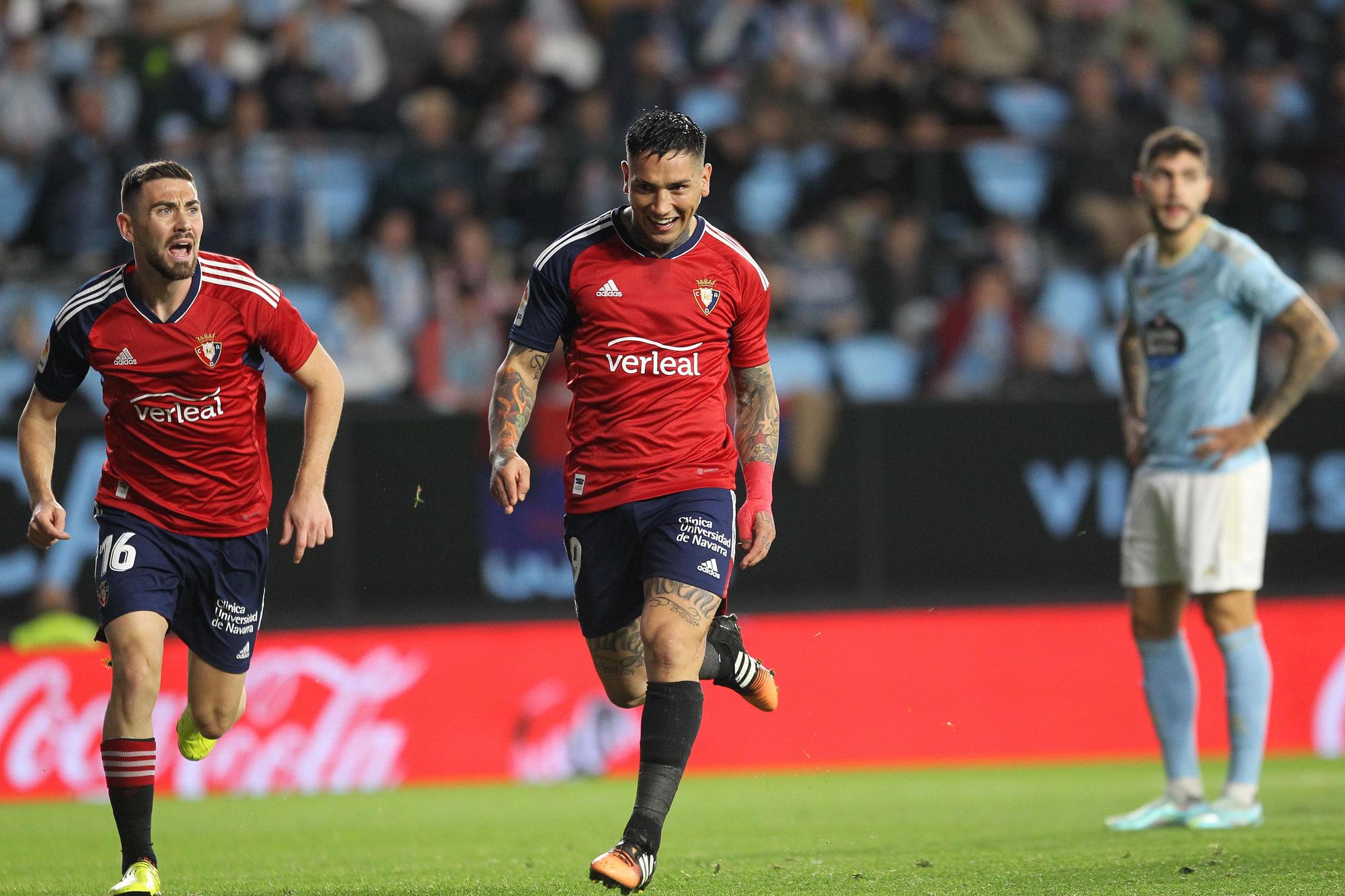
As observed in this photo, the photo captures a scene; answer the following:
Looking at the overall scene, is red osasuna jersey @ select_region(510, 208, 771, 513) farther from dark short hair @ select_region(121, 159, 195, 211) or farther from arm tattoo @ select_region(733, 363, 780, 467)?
dark short hair @ select_region(121, 159, 195, 211)

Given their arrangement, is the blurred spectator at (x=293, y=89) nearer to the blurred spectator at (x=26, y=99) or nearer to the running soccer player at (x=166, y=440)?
the blurred spectator at (x=26, y=99)

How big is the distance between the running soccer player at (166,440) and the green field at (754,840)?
0.85 m

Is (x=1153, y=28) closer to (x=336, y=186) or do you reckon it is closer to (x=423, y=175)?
(x=423, y=175)

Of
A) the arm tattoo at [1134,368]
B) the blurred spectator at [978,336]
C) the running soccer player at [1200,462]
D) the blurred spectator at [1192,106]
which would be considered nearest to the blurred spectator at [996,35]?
the blurred spectator at [1192,106]

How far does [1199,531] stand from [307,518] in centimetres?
365

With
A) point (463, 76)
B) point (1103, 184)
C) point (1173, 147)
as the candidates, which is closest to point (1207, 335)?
point (1173, 147)

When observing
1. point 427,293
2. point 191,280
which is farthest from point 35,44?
point 191,280

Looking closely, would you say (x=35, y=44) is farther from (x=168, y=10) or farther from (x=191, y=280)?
(x=191, y=280)

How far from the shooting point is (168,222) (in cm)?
570

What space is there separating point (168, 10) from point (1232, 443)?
966 centimetres

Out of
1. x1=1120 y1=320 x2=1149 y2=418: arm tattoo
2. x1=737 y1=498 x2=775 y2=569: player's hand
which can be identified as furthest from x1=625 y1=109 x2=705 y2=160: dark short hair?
x1=1120 y1=320 x2=1149 y2=418: arm tattoo

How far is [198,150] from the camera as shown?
11586mm

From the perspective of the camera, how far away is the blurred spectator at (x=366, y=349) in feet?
36.7

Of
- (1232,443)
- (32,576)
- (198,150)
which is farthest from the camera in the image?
(198,150)
